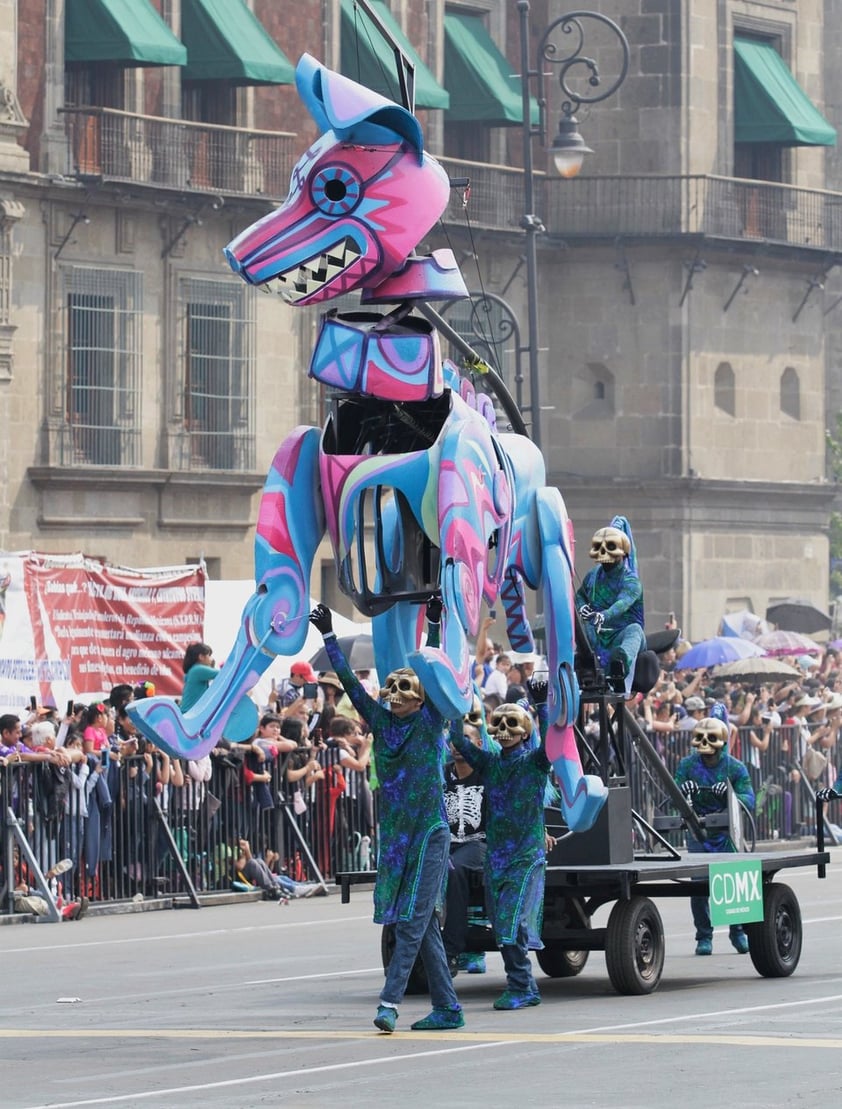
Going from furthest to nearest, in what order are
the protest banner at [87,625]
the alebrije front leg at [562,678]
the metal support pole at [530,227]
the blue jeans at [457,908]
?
the metal support pole at [530,227], the protest banner at [87,625], the blue jeans at [457,908], the alebrije front leg at [562,678]

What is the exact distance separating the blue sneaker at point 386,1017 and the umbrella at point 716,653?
2000cm

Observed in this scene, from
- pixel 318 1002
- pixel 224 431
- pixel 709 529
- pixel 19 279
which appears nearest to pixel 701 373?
pixel 709 529

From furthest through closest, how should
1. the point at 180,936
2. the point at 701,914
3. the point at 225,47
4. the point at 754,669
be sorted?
the point at 225,47, the point at 754,669, the point at 180,936, the point at 701,914

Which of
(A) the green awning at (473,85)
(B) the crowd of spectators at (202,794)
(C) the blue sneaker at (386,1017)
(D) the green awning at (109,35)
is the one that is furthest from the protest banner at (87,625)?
(A) the green awning at (473,85)

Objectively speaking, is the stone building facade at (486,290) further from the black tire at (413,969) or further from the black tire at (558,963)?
the black tire at (413,969)

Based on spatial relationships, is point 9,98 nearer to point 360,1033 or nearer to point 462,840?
point 462,840

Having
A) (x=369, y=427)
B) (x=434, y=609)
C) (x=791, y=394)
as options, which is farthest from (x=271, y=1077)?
(x=791, y=394)

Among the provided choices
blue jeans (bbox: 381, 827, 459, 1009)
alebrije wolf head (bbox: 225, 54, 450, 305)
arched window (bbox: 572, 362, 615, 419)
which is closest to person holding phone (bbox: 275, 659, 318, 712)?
alebrije wolf head (bbox: 225, 54, 450, 305)

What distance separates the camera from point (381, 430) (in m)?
15.2

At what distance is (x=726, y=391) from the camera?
47656mm

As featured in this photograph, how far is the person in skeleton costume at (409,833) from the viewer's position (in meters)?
14.0

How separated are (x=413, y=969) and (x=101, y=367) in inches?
930

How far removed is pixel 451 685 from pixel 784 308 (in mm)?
35495

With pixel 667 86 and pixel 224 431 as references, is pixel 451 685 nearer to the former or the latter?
pixel 224 431
